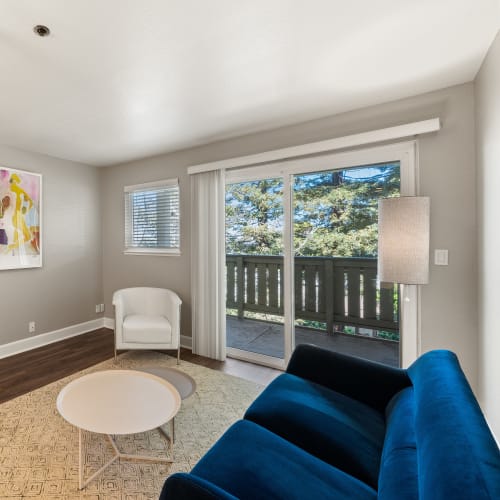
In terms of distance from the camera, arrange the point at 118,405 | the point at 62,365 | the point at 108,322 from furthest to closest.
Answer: the point at 108,322 < the point at 62,365 < the point at 118,405

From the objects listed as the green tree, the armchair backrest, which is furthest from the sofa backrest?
the armchair backrest

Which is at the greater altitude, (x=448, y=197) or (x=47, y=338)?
(x=448, y=197)

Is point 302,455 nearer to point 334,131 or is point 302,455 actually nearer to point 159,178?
point 334,131

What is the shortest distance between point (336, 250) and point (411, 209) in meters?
0.85

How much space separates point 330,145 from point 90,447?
2.87 metres

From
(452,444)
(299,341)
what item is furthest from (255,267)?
(452,444)

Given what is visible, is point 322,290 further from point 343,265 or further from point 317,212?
point 317,212

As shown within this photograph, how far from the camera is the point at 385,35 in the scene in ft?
5.49

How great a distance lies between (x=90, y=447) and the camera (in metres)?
1.88

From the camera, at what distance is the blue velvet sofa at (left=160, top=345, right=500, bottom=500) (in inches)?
29.3

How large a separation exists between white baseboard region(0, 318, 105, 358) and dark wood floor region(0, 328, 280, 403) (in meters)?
0.10

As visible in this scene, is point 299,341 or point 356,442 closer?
point 356,442

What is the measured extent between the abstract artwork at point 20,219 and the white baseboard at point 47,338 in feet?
2.96

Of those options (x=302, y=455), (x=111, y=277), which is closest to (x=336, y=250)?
(x=302, y=455)
